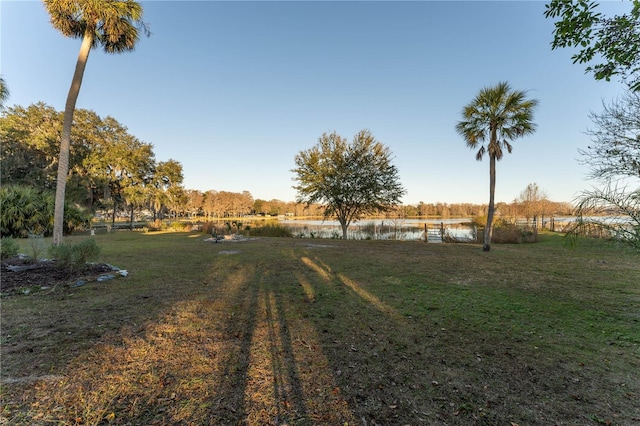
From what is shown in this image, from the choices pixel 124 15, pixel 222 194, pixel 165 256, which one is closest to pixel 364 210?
pixel 165 256

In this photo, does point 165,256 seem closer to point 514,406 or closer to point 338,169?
point 514,406

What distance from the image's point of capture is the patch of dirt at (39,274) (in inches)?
189

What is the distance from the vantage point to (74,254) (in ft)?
17.8

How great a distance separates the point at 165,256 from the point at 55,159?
2168cm

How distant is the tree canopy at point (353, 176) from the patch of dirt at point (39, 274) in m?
12.9

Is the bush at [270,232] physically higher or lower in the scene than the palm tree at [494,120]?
lower

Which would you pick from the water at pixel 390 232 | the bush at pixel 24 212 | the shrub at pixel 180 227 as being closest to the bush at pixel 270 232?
the water at pixel 390 232

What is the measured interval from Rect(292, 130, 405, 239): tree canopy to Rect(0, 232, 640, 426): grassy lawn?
39.1 ft

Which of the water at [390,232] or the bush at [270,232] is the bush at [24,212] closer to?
the bush at [270,232]

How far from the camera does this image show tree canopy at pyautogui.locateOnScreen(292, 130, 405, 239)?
16969mm

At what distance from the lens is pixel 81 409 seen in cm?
187

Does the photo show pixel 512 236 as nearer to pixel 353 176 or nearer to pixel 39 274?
pixel 353 176

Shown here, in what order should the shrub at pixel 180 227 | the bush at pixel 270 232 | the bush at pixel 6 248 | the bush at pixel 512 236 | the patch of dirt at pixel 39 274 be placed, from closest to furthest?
the patch of dirt at pixel 39 274
the bush at pixel 6 248
the bush at pixel 512 236
the bush at pixel 270 232
the shrub at pixel 180 227

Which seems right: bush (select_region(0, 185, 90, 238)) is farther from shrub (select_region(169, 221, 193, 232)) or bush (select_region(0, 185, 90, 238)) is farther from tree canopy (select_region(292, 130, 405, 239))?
tree canopy (select_region(292, 130, 405, 239))
